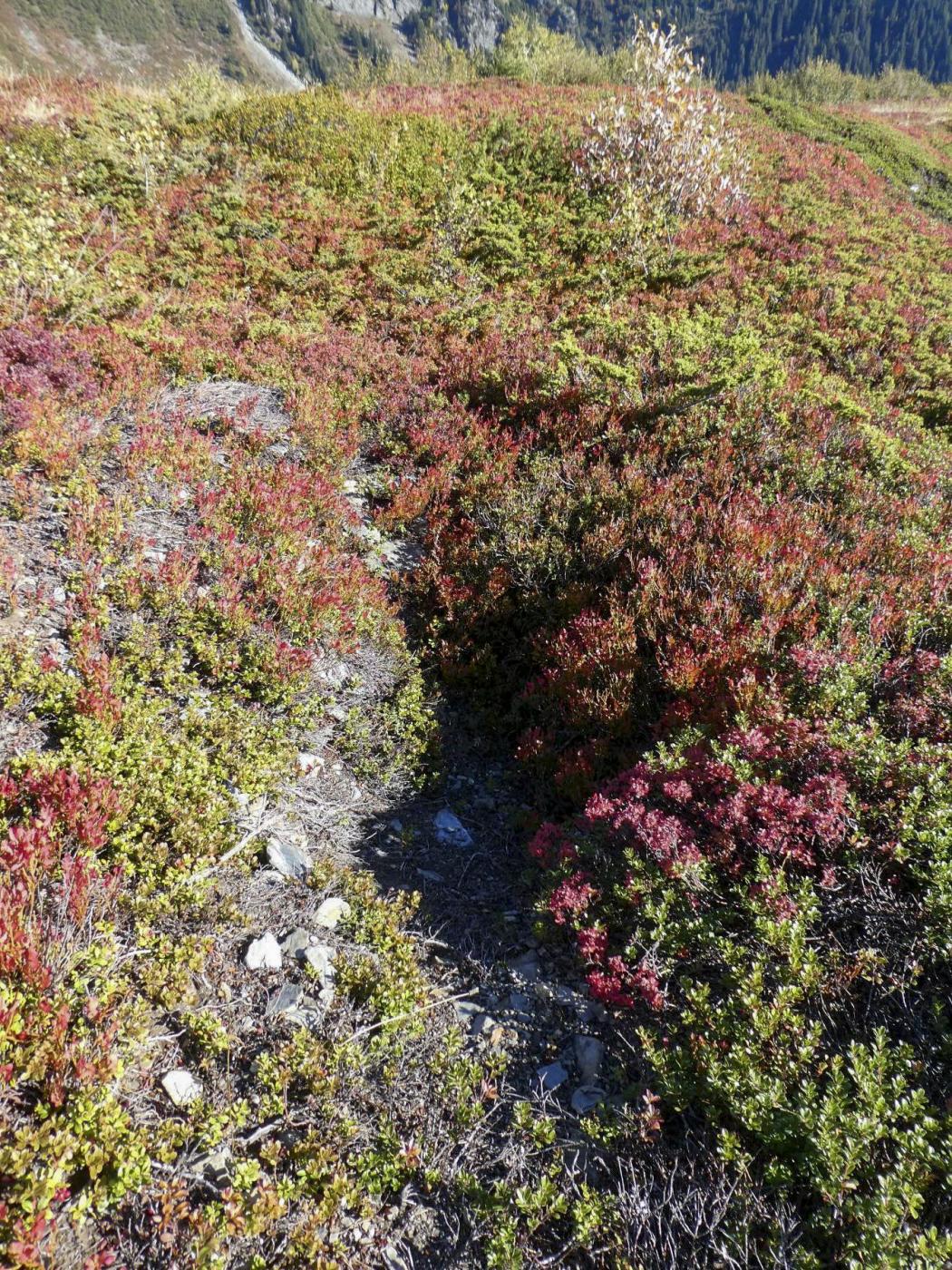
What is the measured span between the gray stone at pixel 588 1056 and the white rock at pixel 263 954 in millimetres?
1697

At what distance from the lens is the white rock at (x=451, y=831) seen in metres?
5.00

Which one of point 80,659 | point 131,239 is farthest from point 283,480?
point 131,239

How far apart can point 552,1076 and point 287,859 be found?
2048mm

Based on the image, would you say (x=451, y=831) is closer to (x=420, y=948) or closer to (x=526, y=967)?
(x=420, y=948)

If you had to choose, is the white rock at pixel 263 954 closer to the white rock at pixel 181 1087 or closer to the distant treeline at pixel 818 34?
the white rock at pixel 181 1087

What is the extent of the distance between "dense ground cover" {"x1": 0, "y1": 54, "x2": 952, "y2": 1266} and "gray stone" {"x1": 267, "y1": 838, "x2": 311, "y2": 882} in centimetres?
34

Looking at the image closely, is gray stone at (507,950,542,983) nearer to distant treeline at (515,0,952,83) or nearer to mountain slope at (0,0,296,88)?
mountain slope at (0,0,296,88)

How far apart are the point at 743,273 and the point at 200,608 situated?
1446 centimetres

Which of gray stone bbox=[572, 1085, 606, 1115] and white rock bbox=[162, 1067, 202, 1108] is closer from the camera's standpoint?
white rock bbox=[162, 1067, 202, 1108]

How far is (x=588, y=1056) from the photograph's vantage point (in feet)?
11.3

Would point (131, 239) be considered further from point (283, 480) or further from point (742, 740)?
point (742, 740)

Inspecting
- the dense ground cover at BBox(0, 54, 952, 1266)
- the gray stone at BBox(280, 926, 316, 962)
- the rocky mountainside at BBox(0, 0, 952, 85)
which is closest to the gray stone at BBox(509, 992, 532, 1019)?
the dense ground cover at BBox(0, 54, 952, 1266)

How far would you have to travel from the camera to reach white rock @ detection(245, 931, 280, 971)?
3625 millimetres

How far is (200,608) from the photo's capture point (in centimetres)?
565
